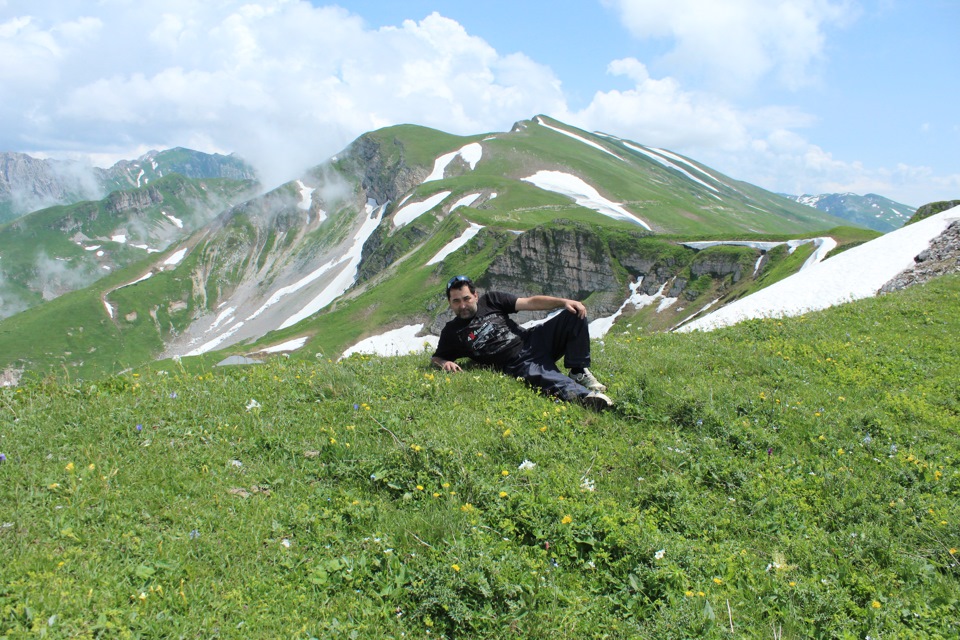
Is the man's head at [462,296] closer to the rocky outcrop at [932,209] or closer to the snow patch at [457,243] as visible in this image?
the rocky outcrop at [932,209]

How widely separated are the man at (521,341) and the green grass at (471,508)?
48 centimetres

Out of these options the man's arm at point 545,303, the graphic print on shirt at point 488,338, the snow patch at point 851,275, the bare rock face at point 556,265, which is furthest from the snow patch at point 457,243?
the man's arm at point 545,303

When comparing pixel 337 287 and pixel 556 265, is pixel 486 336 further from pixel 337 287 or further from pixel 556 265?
pixel 337 287

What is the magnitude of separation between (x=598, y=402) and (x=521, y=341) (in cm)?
212

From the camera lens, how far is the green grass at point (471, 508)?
4504mm

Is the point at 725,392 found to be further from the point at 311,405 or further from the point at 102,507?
the point at 102,507

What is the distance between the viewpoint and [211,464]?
6.39 meters

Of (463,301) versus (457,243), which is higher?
(457,243)

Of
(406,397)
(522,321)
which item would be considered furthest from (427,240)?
(406,397)

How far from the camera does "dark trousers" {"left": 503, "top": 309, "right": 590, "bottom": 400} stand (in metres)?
8.68

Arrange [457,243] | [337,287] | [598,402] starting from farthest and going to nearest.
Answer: [337,287] → [457,243] → [598,402]

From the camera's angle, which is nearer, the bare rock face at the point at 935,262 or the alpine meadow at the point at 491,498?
the alpine meadow at the point at 491,498

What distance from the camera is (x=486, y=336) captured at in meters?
9.80

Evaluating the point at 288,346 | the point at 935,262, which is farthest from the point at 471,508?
the point at 288,346
